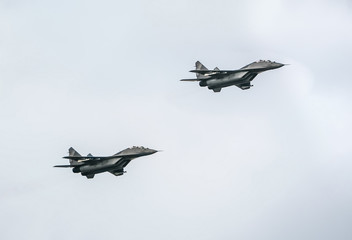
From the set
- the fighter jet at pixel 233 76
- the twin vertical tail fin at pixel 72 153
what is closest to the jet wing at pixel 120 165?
the twin vertical tail fin at pixel 72 153

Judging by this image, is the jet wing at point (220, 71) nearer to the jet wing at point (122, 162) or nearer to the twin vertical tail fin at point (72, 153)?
the jet wing at point (122, 162)

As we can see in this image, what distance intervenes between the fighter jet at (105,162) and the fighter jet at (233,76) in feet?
71.8

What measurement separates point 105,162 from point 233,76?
33.3 metres

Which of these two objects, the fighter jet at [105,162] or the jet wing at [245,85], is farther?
the jet wing at [245,85]

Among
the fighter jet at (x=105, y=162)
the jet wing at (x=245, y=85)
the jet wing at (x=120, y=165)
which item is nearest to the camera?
the fighter jet at (x=105, y=162)

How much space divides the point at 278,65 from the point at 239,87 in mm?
10629

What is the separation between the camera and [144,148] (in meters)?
168

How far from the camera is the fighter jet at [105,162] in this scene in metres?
169

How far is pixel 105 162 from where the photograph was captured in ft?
561

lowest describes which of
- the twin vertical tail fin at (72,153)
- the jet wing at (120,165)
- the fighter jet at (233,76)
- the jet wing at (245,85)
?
the jet wing at (120,165)

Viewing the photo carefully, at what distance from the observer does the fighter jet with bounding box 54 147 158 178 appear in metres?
169

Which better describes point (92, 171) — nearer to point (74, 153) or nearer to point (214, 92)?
point (74, 153)

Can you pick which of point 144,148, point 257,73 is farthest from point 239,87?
point 144,148

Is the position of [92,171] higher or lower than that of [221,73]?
lower
